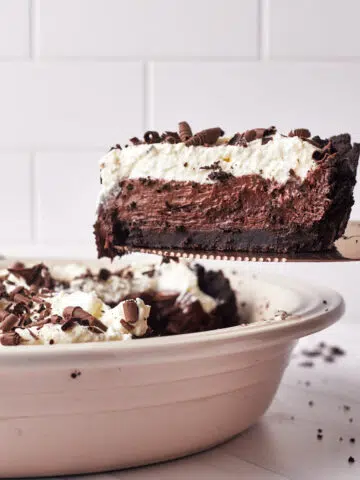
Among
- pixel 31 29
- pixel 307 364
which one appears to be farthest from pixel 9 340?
pixel 31 29

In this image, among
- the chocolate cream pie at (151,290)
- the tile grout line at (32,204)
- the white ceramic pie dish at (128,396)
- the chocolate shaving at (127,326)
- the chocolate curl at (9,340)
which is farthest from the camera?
the tile grout line at (32,204)

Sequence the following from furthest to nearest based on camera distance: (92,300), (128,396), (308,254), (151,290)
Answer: (151,290)
(308,254)
(92,300)
(128,396)

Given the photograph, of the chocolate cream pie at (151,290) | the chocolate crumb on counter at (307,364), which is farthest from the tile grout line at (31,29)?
the chocolate crumb on counter at (307,364)

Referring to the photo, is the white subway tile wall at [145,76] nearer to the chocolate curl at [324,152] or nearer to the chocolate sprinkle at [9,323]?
the chocolate curl at [324,152]

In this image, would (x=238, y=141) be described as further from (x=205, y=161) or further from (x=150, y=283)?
(x=150, y=283)

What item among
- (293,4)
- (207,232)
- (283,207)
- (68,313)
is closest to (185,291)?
(207,232)

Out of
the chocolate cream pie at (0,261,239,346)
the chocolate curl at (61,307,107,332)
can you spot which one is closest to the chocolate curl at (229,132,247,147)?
the chocolate cream pie at (0,261,239,346)
